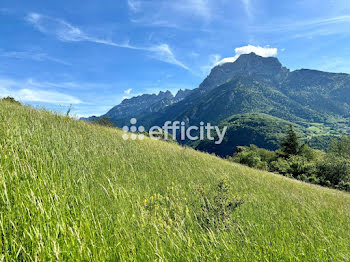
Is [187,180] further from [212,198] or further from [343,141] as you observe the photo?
[343,141]

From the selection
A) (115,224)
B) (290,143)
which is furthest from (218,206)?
(290,143)

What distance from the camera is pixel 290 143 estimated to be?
5878 centimetres

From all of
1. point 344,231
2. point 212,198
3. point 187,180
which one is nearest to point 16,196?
point 212,198

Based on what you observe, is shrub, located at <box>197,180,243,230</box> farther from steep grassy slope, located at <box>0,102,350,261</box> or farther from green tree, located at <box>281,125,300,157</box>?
green tree, located at <box>281,125,300,157</box>

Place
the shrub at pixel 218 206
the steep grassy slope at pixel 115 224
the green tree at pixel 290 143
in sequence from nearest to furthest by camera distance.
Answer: the steep grassy slope at pixel 115 224
the shrub at pixel 218 206
the green tree at pixel 290 143

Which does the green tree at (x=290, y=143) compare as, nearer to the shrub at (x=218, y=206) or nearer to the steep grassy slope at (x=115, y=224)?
the steep grassy slope at (x=115, y=224)

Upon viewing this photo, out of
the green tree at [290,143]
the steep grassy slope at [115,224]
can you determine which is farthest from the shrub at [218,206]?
the green tree at [290,143]

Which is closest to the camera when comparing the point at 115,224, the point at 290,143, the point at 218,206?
the point at 115,224

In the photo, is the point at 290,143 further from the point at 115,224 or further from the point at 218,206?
the point at 115,224

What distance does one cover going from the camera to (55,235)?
5.65 ft

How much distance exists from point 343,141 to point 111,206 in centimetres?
9921

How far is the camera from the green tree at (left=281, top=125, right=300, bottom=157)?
57.7 m

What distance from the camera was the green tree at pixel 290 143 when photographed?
189 feet

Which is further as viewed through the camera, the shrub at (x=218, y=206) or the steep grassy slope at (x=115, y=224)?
the shrub at (x=218, y=206)
